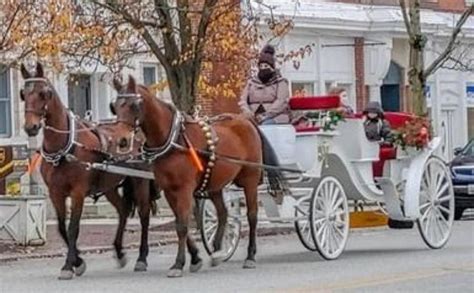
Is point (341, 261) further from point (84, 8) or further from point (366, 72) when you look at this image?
point (366, 72)

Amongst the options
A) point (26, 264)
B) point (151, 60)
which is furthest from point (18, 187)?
point (26, 264)

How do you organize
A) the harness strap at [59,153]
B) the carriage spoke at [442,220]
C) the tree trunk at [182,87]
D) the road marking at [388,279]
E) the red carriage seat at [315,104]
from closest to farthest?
the road marking at [388,279]
the harness strap at [59,153]
the red carriage seat at [315,104]
the carriage spoke at [442,220]
the tree trunk at [182,87]

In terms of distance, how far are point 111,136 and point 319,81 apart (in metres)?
21.0

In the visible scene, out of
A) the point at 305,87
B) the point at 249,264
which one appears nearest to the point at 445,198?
the point at 249,264

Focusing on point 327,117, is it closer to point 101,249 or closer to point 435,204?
point 435,204

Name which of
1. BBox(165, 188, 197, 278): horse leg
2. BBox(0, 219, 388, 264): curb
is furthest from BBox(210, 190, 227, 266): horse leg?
BBox(0, 219, 388, 264): curb

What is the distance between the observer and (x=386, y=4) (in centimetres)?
3862

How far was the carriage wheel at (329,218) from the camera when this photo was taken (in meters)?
17.1

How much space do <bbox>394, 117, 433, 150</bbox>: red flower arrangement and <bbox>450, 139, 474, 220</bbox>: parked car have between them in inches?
336

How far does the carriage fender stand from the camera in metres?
18.2

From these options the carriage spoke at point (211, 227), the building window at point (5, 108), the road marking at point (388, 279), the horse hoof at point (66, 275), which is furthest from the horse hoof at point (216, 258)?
the building window at point (5, 108)

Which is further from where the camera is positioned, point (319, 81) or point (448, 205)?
point (319, 81)

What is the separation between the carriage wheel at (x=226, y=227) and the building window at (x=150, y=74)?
14.4m

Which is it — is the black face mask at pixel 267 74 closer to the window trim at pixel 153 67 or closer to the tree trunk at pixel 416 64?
the tree trunk at pixel 416 64
